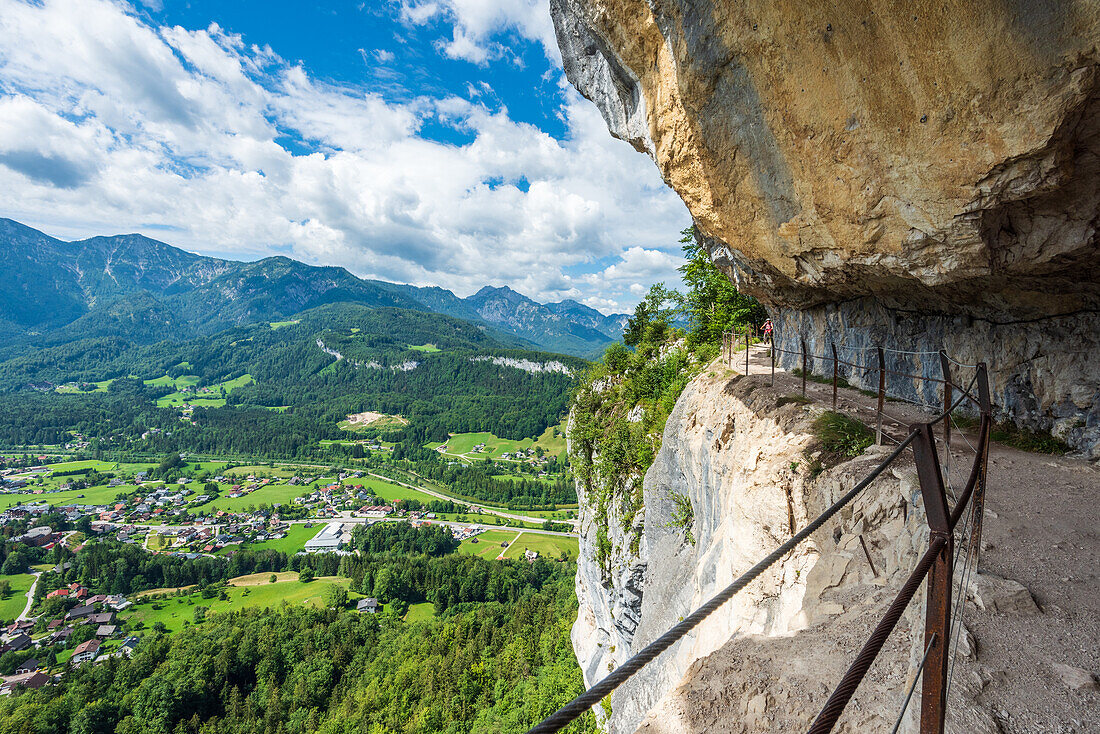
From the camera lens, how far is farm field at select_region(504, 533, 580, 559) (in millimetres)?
65375

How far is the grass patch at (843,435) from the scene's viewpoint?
22.7ft

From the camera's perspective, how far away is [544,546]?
68.4 metres

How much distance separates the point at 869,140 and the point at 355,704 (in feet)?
136

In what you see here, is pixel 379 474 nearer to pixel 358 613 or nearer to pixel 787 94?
pixel 358 613

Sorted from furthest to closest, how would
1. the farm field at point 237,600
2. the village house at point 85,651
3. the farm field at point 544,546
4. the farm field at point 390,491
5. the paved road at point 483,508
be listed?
the farm field at point 390,491 → the paved road at point 483,508 → the farm field at point 544,546 → the farm field at point 237,600 → the village house at point 85,651

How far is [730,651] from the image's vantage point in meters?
4.67

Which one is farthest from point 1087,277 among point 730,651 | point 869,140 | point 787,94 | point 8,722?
point 8,722

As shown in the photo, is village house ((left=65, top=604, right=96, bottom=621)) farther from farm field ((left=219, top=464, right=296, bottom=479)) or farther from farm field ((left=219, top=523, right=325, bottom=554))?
farm field ((left=219, top=464, right=296, bottom=479))

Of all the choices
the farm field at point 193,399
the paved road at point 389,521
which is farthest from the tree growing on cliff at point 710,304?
the farm field at point 193,399

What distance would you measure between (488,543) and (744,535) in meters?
70.4

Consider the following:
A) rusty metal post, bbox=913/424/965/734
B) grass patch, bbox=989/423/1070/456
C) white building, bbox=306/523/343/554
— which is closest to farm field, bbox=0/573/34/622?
white building, bbox=306/523/343/554

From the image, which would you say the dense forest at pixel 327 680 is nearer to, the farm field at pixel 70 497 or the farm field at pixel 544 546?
the farm field at pixel 544 546

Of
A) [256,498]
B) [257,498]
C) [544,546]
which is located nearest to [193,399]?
[256,498]

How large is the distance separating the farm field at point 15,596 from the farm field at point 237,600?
42.3 ft
